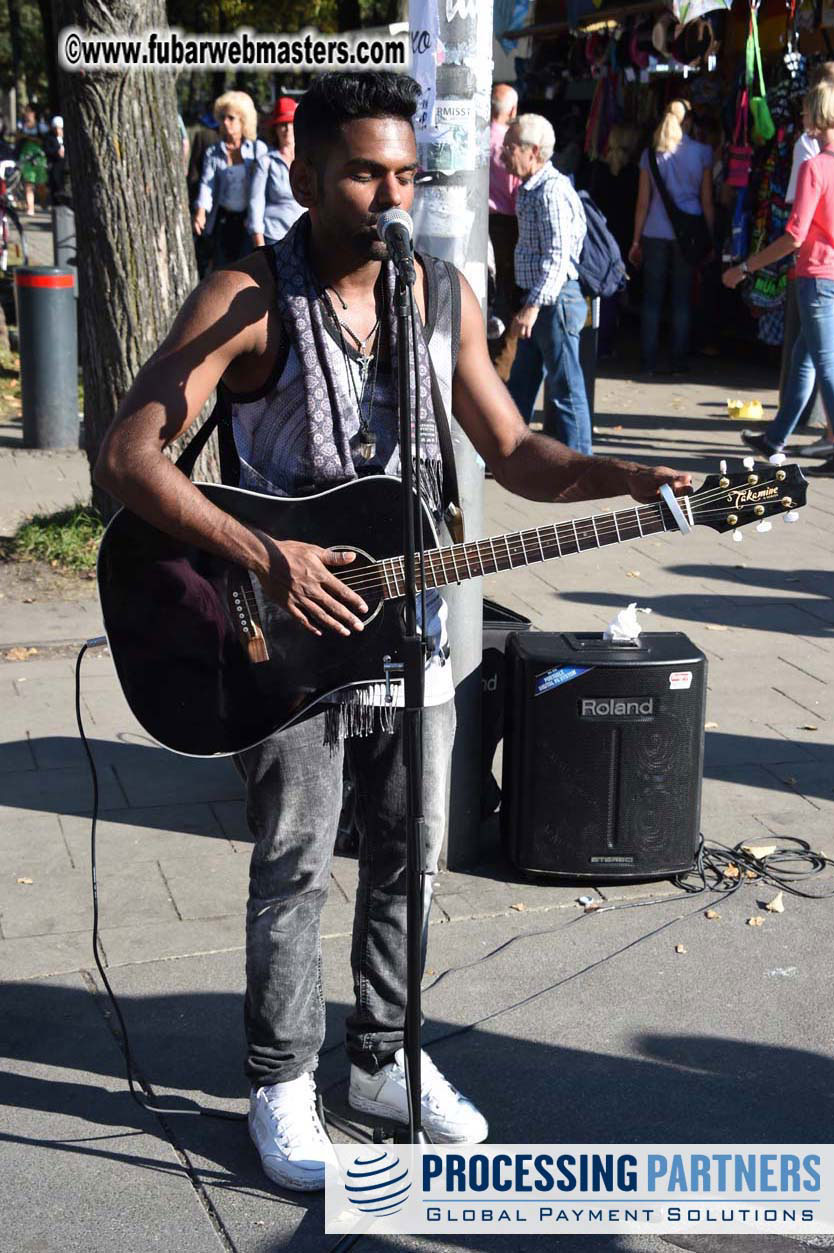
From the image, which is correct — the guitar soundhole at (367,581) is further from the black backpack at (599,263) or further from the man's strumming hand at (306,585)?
the black backpack at (599,263)

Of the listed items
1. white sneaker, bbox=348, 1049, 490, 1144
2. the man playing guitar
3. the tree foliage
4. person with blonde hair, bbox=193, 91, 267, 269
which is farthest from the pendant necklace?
the tree foliage

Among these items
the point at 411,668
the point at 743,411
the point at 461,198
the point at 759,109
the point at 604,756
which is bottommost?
the point at 604,756

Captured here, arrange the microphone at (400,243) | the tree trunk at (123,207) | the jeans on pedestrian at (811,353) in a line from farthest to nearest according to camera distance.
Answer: the jeans on pedestrian at (811,353) → the tree trunk at (123,207) → the microphone at (400,243)

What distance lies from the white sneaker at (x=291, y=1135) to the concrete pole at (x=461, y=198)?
4.50ft

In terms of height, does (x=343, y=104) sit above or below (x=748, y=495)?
above

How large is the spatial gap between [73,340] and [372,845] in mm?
7638

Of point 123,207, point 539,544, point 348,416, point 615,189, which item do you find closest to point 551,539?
point 539,544

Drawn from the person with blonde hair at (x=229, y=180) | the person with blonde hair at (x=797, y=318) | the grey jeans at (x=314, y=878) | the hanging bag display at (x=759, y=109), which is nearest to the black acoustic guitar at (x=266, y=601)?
the grey jeans at (x=314, y=878)

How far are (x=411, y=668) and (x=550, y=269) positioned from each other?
6099mm

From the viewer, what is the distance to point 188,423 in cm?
267

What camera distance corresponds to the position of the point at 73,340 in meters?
9.89

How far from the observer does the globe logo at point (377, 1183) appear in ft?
9.14

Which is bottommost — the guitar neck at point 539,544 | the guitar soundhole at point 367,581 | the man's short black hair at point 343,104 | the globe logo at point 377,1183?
the globe logo at point 377,1183

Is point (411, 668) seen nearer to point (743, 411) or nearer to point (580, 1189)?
point (580, 1189)
